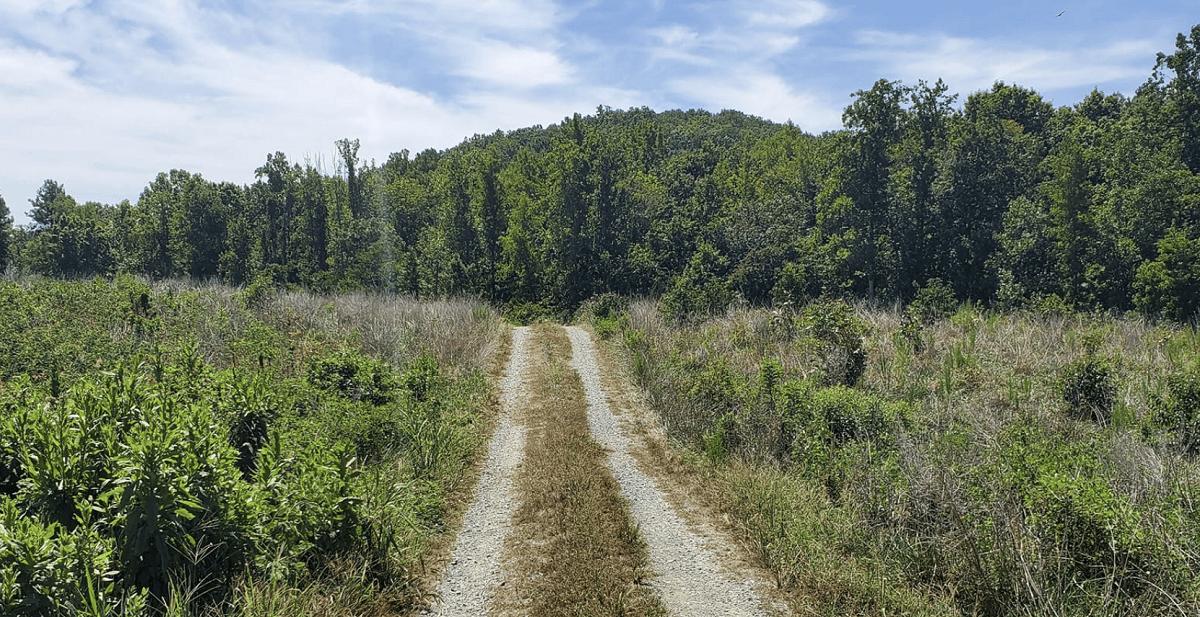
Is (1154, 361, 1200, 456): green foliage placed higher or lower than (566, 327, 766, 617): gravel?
higher

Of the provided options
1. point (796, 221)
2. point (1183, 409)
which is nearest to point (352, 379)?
point (1183, 409)

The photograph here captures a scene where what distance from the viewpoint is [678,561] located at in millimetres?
5969

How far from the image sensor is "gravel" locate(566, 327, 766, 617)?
517cm

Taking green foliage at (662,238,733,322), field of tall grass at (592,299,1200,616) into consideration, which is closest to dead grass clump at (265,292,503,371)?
field of tall grass at (592,299,1200,616)

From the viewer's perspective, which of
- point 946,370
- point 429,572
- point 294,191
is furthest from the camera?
point 294,191

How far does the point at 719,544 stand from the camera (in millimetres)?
6336

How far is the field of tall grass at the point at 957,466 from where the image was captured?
477cm

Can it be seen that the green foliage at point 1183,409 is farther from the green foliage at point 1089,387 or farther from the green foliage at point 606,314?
the green foliage at point 606,314

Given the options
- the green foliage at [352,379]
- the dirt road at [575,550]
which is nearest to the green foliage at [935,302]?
the dirt road at [575,550]

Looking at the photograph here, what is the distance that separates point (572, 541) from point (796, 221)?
36.5m

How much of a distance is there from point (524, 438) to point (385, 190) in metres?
54.4

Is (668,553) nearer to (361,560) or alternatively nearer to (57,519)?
(361,560)

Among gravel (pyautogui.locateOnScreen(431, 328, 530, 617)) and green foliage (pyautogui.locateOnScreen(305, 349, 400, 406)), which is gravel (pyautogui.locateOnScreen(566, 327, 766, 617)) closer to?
gravel (pyautogui.locateOnScreen(431, 328, 530, 617))

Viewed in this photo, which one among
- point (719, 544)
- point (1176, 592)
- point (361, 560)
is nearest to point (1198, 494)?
point (1176, 592)
